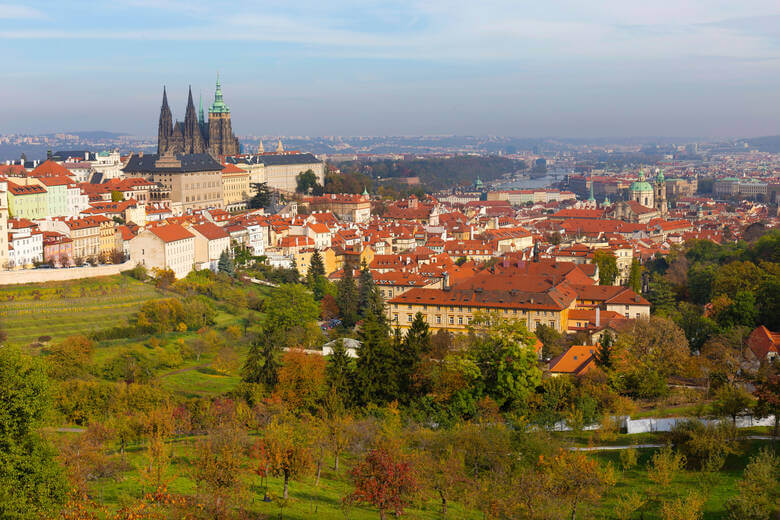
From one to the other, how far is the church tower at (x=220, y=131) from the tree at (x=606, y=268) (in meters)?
61.6

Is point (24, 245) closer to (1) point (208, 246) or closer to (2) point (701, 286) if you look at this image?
(1) point (208, 246)

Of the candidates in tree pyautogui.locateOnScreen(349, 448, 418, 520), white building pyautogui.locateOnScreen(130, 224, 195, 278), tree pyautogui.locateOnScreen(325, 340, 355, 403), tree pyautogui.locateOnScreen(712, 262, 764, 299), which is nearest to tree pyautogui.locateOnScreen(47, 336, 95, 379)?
tree pyautogui.locateOnScreen(325, 340, 355, 403)

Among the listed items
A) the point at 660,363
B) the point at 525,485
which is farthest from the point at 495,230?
the point at 525,485

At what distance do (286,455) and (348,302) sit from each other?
107 feet

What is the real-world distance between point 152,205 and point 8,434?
58.5m

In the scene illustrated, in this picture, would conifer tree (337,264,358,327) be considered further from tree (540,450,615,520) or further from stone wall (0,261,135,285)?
tree (540,450,615,520)

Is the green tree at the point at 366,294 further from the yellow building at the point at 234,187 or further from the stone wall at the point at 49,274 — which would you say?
the yellow building at the point at 234,187

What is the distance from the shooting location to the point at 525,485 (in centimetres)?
1998

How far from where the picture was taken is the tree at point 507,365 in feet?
101

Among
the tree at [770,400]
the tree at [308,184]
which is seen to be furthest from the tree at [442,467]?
the tree at [308,184]

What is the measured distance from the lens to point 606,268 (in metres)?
64.3

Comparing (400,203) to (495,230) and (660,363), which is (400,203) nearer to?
(495,230)

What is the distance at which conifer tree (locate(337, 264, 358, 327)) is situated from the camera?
177ft

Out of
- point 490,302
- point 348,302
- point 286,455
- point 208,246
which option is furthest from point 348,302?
point 286,455
